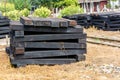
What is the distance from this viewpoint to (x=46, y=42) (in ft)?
32.6

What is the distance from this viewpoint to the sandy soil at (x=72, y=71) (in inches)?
329

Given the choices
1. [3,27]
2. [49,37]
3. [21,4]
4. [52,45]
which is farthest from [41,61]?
[21,4]

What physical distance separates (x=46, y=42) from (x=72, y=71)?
51.3 inches

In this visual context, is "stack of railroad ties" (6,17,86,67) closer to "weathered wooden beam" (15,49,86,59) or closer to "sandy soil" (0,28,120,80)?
"weathered wooden beam" (15,49,86,59)

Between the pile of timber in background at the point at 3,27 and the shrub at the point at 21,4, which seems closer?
the pile of timber in background at the point at 3,27

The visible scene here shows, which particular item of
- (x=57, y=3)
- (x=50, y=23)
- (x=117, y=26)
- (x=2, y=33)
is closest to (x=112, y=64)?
(x=50, y=23)

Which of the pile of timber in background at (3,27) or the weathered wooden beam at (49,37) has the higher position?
the weathered wooden beam at (49,37)

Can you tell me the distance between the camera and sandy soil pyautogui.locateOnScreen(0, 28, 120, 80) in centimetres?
836

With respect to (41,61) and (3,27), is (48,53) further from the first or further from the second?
(3,27)

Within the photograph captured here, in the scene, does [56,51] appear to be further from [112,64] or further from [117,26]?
[117,26]

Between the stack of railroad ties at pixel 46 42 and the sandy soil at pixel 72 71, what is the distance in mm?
265

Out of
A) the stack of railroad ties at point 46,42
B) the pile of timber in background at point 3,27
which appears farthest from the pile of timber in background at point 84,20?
the stack of railroad ties at point 46,42

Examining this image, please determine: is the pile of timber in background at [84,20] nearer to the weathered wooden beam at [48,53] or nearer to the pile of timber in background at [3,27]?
the pile of timber in background at [3,27]

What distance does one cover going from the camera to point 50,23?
Result: 32.0 ft
